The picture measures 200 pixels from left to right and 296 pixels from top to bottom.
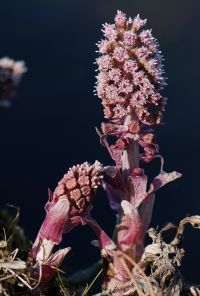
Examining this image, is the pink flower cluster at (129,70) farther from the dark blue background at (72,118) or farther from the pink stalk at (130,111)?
the dark blue background at (72,118)

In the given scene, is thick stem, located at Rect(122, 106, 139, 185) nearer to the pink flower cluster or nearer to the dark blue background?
the pink flower cluster

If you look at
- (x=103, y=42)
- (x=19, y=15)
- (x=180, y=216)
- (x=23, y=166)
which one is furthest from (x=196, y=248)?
(x=19, y=15)

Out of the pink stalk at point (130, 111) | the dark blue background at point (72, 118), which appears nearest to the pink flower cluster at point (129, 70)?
the pink stalk at point (130, 111)

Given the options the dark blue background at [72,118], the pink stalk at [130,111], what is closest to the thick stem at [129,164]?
the pink stalk at [130,111]

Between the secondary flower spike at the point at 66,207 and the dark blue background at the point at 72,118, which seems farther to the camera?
the dark blue background at the point at 72,118

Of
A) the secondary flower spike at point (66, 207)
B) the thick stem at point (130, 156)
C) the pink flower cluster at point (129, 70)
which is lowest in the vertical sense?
the secondary flower spike at point (66, 207)

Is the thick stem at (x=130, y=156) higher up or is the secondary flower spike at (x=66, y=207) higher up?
the thick stem at (x=130, y=156)

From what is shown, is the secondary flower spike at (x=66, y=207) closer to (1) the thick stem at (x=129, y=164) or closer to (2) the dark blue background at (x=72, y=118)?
(1) the thick stem at (x=129, y=164)

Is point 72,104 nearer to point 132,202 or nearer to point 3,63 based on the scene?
point 3,63
